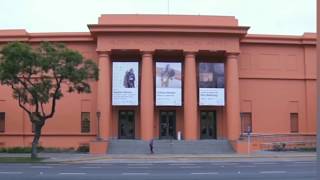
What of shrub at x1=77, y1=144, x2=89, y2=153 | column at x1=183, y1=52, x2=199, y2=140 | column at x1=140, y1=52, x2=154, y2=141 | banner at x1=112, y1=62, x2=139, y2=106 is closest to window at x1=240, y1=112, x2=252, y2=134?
column at x1=183, y1=52, x2=199, y2=140

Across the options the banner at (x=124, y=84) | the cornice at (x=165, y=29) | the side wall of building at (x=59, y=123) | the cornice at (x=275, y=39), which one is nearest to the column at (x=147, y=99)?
the banner at (x=124, y=84)

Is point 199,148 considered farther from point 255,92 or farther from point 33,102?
point 33,102

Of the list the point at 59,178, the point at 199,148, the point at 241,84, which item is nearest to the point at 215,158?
the point at 199,148

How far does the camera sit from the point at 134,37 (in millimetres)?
65000

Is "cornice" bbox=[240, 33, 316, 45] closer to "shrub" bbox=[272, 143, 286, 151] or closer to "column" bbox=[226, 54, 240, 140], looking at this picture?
"column" bbox=[226, 54, 240, 140]

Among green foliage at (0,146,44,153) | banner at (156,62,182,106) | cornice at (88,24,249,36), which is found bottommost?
green foliage at (0,146,44,153)

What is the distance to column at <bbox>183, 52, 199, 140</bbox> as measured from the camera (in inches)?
2527

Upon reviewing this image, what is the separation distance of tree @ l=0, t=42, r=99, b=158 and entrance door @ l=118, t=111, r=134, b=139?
16.0m

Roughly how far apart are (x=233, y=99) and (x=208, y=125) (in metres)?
4.84

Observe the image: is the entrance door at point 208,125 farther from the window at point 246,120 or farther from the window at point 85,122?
the window at point 85,122

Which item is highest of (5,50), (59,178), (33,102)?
(5,50)

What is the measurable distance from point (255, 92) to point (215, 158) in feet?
62.7

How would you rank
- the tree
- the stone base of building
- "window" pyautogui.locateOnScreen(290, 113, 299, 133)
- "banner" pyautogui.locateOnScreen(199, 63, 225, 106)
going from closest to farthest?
the tree → the stone base of building → "banner" pyautogui.locateOnScreen(199, 63, 225, 106) → "window" pyautogui.locateOnScreen(290, 113, 299, 133)

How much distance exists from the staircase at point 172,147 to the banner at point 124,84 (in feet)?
12.8
